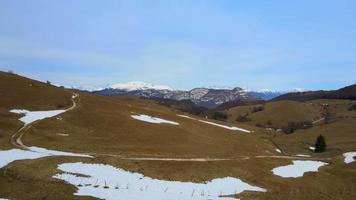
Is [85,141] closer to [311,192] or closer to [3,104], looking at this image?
[3,104]

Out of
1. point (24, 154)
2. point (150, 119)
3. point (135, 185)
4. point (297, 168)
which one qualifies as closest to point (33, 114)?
point (150, 119)

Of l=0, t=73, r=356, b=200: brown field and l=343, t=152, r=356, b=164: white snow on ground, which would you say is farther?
l=343, t=152, r=356, b=164: white snow on ground

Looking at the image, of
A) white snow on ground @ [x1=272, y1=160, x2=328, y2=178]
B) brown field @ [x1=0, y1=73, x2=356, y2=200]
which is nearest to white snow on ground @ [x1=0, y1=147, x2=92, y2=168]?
brown field @ [x1=0, y1=73, x2=356, y2=200]

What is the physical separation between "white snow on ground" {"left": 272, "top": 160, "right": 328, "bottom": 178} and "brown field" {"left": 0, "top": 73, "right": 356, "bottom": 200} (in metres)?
1.32

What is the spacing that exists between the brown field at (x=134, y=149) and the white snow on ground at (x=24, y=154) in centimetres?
184

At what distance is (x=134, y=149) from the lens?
211 ft

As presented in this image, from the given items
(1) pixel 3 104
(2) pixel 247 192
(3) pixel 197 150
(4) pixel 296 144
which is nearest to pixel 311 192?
(2) pixel 247 192

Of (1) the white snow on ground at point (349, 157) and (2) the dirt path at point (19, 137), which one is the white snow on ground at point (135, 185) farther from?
(1) the white snow on ground at point (349, 157)

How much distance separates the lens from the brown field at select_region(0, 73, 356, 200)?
4294 centimetres

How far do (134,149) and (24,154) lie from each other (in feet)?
59.2

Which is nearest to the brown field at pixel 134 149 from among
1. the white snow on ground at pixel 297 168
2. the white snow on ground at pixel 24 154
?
the white snow on ground at pixel 297 168

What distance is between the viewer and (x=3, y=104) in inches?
3066

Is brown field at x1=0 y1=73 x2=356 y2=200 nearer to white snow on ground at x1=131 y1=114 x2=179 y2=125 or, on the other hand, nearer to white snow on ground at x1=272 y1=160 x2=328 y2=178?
white snow on ground at x1=272 y1=160 x2=328 y2=178

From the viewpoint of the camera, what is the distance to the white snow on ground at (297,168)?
201ft
